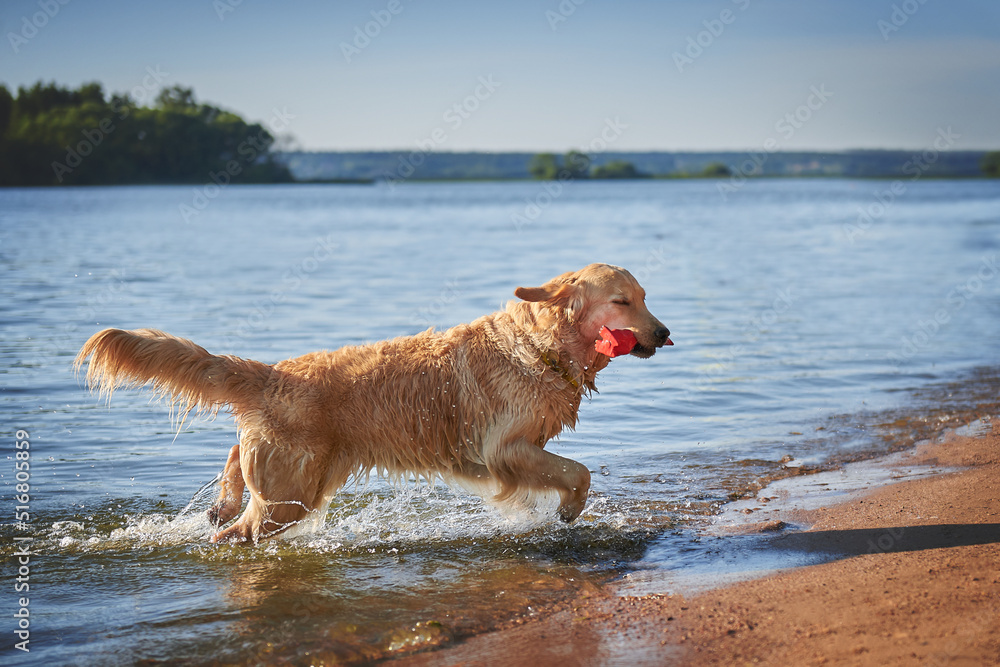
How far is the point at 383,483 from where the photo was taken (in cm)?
827

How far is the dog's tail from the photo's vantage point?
579 centimetres

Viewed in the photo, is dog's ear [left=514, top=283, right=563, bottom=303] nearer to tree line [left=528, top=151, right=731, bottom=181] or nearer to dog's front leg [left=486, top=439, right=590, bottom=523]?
dog's front leg [left=486, top=439, right=590, bottom=523]

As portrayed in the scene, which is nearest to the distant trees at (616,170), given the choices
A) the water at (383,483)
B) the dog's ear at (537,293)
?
the water at (383,483)

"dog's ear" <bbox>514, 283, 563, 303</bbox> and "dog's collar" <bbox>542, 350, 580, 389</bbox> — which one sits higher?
"dog's ear" <bbox>514, 283, 563, 303</bbox>

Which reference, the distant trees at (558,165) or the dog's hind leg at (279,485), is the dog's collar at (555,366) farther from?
the distant trees at (558,165)

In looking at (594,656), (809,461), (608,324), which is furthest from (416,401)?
(809,461)

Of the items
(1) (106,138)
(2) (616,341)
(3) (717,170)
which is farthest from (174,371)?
(3) (717,170)

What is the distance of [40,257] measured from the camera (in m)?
25.6

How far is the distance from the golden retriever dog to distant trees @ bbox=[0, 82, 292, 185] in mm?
99495

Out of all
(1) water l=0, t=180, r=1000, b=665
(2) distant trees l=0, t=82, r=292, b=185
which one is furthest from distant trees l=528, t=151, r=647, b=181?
(1) water l=0, t=180, r=1000, b=665

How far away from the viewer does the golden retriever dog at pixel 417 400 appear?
5.95m

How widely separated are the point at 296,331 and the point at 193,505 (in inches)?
297

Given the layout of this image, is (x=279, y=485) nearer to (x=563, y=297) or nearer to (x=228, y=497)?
(x=228, y=497)

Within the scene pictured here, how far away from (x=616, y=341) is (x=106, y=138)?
10900 cm
